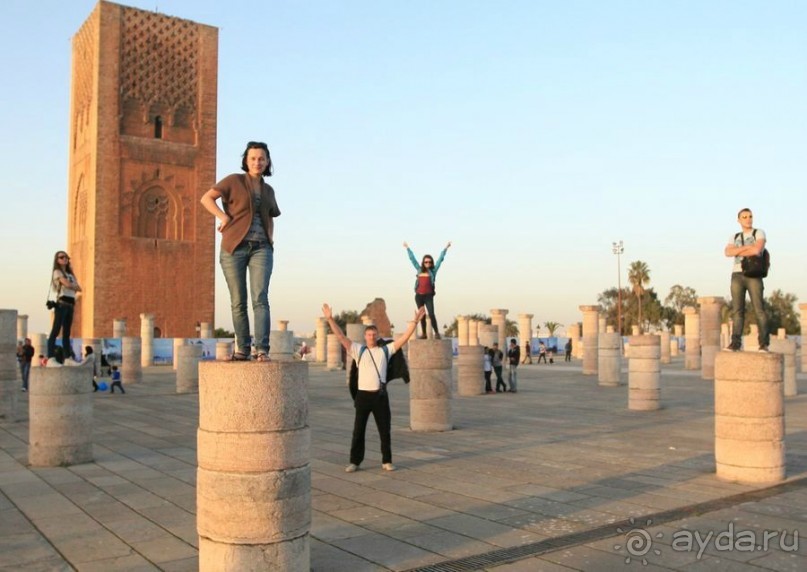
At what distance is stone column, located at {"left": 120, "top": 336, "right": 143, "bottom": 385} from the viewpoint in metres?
27.1

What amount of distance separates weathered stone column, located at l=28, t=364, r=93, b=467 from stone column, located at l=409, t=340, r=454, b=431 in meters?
5.09

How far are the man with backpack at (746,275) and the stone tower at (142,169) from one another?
45139 millimetres

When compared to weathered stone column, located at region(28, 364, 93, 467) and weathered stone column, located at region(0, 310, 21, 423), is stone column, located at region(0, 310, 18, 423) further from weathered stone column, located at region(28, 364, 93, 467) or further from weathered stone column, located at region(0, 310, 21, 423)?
weathered stone column, located at region(28, 364, 93, 467)

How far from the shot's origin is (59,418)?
9.74 meters

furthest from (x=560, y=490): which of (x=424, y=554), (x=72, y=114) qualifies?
(x=72, y=114)

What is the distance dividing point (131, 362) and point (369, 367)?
20.5 metres

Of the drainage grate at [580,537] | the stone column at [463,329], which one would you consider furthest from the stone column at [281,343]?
the stone column at [463,329]

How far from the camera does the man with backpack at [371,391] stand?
8.90 metres

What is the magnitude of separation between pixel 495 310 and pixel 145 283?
84.9 ft

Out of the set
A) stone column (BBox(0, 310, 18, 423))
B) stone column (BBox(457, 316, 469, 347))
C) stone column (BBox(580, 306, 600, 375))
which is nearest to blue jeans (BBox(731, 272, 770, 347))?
stone column (BBox(0, 310, 18, 423))

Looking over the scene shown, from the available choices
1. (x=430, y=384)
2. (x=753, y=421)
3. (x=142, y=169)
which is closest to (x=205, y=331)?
(x=142, y=169)

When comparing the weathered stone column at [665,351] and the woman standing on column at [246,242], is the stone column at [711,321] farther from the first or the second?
the woman standing on column at [246,242]

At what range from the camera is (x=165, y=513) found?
23.0 ft

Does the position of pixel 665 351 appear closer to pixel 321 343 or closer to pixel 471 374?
pixel 321 343
